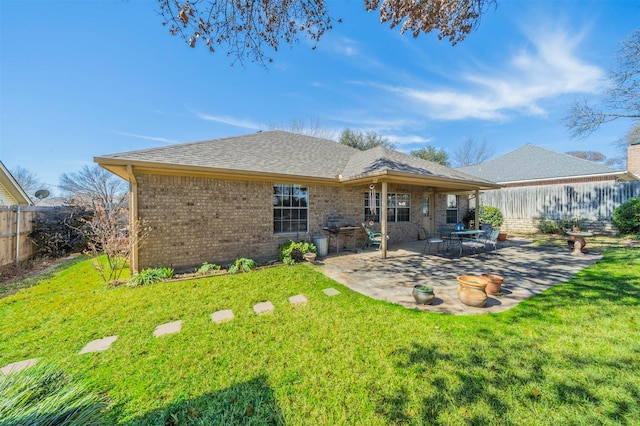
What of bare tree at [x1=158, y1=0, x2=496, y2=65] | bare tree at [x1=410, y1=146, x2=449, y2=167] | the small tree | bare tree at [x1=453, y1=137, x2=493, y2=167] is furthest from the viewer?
bare tree at [x1=453, y1=137, x2=493, y2=167]

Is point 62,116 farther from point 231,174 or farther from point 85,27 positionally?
point 231,174

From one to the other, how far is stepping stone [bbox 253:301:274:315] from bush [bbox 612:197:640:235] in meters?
16.8

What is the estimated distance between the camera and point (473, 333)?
3.36 m

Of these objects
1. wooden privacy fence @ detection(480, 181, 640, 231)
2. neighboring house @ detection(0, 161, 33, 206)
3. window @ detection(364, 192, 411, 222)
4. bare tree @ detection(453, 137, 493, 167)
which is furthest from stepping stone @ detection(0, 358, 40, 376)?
bare tree @ detection(453, 137, 493, 167)

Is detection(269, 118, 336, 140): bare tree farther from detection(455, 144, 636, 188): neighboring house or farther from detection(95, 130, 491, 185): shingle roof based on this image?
detection(455, 144, 636, 188): neighboring house

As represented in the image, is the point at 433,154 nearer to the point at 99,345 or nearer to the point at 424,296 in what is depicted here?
the point at 424,296

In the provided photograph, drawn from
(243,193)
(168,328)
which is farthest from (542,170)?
(168,328)

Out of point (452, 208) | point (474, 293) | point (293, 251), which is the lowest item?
point (474, 293)

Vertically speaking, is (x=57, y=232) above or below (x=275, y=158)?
below

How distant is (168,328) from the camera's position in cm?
366

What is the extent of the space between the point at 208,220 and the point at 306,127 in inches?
797

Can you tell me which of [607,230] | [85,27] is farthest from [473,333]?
[607,230]

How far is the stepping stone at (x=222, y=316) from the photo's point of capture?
3.90m

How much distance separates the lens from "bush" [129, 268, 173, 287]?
18.7 feet
